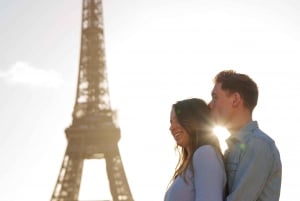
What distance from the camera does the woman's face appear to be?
4562 millimetres

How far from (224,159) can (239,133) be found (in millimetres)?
201

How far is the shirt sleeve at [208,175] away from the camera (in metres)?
4.23

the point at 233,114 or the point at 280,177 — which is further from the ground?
the point at 233,114

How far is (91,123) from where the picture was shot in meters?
52.8

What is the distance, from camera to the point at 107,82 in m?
52.8

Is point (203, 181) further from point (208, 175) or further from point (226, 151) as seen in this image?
point (226, 151)

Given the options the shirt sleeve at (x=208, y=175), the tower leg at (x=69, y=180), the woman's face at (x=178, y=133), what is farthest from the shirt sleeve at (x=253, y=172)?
the tower leg at (x=69, y=180)

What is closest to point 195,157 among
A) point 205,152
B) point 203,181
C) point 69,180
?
point 205,152

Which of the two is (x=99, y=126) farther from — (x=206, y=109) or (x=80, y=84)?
(x=206, y=109)

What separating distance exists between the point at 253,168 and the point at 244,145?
0.55 ft

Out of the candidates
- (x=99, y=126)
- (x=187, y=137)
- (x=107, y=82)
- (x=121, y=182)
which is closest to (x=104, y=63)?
(x=107, y=82)

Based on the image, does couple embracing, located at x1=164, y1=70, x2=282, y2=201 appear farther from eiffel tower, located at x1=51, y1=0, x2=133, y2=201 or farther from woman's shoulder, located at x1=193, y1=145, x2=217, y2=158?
eiffel tower, located at x1=51, y1=0, x2=133, y2=201

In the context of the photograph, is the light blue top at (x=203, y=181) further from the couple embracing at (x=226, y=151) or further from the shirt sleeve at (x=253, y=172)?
the shirt sleeve at (x=253, y=172)

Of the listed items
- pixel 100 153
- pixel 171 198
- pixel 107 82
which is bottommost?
pixel 171 198
